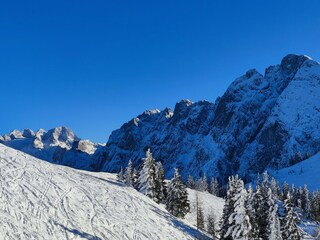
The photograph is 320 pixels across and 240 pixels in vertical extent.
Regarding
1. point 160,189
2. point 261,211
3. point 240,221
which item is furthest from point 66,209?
point 160,189

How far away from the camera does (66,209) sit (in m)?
28.8

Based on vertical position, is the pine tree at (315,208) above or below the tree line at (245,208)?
above

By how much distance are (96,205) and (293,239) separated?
28563mm

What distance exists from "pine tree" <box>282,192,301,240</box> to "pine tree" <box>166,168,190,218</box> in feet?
65.0

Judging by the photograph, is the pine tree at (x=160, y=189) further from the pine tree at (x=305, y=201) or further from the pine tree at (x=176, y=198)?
the pine tree at (x=305, y=201)

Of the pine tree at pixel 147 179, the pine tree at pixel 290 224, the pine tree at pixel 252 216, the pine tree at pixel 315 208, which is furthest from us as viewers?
the pine tree at pixel 315 208

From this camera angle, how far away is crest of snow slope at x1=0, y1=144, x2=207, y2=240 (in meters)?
24.7

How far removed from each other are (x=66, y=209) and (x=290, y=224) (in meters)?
32.3

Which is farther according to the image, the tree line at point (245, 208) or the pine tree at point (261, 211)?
the pine tree at point (261, 211)

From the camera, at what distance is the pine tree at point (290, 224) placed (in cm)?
4916

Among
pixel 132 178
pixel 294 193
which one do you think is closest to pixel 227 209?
pixel 132 178

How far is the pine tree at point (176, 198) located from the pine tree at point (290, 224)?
19.8 metres

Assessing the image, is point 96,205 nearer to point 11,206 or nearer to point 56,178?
point 56,178

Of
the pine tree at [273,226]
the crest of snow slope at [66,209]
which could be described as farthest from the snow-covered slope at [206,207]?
the crest of snow slope at [66,209]
